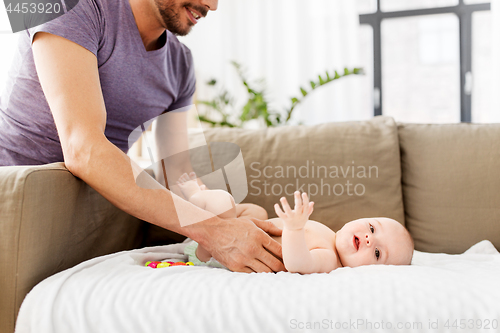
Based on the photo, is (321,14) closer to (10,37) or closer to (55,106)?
(10,37)

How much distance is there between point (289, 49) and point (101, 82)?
106 inches

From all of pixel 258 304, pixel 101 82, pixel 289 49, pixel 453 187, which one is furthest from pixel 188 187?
pixel 289 49

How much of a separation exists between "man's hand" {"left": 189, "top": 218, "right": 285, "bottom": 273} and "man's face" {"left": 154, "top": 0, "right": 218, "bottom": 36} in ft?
2.14

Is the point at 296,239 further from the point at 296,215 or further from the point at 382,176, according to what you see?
the point at 382,176

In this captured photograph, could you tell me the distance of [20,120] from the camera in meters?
0.99

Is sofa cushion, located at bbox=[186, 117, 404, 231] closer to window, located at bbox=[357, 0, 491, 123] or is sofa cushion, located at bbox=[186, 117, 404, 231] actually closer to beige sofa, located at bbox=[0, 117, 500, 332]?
beige sofa, located at bbox=[0, 117, 500, 332]

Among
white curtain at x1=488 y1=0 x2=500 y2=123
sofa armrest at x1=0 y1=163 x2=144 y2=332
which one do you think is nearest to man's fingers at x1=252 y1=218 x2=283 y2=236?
sofa armrest at x1=0 y1=163 x2=144 y2=332

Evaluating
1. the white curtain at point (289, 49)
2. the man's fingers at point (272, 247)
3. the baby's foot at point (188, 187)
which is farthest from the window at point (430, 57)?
the man's fingers at point (272, 247)

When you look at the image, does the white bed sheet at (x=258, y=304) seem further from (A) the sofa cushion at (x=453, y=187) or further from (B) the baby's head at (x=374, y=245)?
(A) the sofa cushion at (x=453, y=187)

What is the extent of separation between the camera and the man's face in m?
1.11

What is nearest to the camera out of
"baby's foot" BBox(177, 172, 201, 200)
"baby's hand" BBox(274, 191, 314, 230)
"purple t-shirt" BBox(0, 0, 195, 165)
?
"baby's hand" BBox(274, 191, 314, 230)

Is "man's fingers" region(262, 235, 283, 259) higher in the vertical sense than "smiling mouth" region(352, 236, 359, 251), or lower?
higher

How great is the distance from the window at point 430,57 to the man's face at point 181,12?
106 inches

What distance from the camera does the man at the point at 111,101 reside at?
0.81 meters
